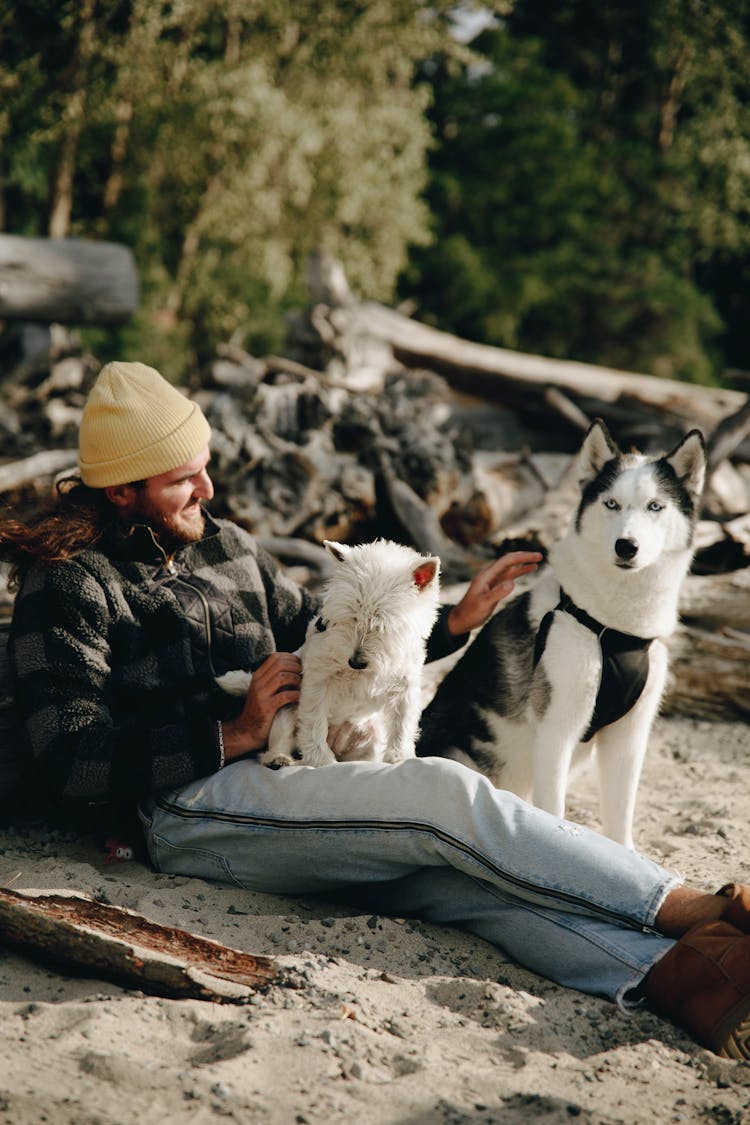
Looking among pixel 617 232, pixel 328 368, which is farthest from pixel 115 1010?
pixel 617 232

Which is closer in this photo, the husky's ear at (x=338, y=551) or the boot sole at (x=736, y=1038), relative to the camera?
the boot sole at (x=736, y=1038)

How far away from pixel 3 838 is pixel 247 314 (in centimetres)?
1483

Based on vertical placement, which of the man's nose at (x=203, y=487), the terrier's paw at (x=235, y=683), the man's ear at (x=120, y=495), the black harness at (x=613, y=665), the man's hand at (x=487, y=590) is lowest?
the terrier's paw at (x=235, y=683)

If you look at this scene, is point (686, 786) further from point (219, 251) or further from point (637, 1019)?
point (219, 251)

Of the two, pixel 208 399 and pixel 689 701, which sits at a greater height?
pixel 208 399

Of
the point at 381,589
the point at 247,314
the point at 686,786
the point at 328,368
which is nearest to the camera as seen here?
the point at 381,589

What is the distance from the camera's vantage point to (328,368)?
31.9 ft

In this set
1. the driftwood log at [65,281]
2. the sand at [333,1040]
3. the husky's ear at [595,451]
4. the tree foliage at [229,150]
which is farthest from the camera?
the tree foliage at [229,150]

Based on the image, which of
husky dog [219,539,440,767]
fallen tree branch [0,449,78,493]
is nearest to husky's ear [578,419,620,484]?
husky dog [219,539,440,767]

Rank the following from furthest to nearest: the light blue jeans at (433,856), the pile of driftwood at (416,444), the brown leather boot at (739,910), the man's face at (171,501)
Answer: the pile of driftwood at (416,444), the man's face at (171,501), the light blue jeans at (433,856), the brown leather boot at (739,910)

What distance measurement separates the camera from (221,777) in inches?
136

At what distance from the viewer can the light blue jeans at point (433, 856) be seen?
10.0 ft

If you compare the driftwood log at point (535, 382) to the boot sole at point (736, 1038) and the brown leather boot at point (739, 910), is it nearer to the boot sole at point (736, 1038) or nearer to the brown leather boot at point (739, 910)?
the brown leather boot at point (739, 910)

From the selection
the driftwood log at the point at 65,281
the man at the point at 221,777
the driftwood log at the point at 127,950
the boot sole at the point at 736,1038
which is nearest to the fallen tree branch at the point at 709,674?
the man at the point at 221,777
